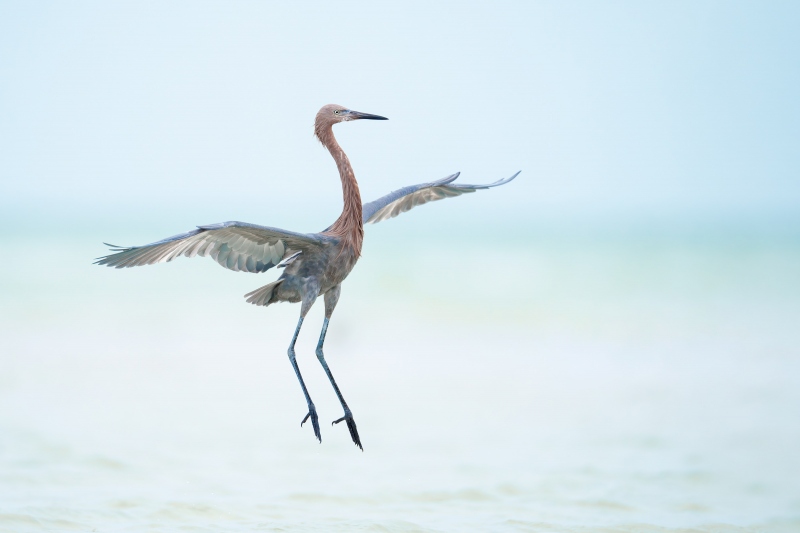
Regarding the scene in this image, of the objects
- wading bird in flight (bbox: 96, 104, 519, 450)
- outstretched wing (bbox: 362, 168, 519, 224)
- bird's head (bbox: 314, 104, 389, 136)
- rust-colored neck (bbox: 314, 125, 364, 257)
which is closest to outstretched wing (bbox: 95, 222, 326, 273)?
wading bird in flight (bbox: 96, 104, 519, 450)

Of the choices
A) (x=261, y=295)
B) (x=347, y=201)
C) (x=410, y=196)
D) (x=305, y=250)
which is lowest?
(x=261, y=295)

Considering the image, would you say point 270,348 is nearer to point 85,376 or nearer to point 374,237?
point 85,376

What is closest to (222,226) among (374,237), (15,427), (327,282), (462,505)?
(327,282)

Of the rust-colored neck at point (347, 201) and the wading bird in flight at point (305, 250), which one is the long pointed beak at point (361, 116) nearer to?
the wading bird in flight at point (305, 250)

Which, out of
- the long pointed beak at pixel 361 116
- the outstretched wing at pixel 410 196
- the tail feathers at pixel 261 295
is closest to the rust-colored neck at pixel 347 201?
the long pointed beak at pixel 361 116

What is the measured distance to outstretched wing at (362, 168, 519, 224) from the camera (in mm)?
10328

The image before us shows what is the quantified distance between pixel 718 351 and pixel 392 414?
7240 millimetres

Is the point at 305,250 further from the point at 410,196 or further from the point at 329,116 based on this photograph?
the point at 410,196

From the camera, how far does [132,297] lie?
27797mm

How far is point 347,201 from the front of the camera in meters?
9.11

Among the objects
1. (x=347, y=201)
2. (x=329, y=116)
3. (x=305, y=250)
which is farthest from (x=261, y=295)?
(x=329, y=116)

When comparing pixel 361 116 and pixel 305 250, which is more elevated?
pixel 361 116

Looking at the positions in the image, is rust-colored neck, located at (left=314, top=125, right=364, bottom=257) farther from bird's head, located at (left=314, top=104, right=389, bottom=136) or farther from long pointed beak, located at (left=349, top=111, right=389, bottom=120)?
long pointed beak, located at (left=349, top=111, right=389, bottom=120)

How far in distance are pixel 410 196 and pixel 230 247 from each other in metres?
2.46
